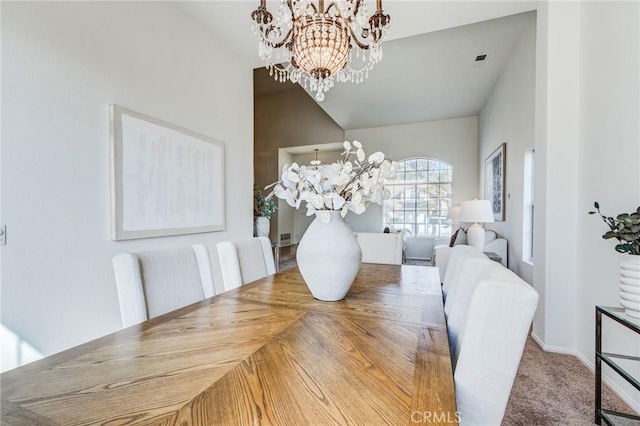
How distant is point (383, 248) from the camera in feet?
8.38

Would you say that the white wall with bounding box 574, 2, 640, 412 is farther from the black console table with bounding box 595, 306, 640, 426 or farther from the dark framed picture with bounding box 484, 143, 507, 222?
the dark framed picture with bounding box 484, 143, 507, 222

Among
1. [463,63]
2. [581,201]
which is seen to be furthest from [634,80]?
[463,63]

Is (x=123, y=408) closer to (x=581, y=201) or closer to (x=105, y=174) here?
(x=105, y=174)

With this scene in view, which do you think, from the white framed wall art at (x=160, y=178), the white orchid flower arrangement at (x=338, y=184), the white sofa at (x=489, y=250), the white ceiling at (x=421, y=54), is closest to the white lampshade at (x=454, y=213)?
the white sofa at (x=489, y=250)

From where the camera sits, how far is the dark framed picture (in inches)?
171

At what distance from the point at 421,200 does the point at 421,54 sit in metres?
3.79

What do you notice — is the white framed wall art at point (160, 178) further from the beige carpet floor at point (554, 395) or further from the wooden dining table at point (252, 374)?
the beige carpet floor at point (554, 395)

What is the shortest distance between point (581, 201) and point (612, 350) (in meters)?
1.00

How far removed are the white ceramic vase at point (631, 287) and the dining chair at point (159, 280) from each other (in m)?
2.07

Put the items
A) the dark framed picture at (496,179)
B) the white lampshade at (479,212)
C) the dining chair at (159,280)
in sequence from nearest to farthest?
the dining chair at (159,280)
the white lampshade at (479,212)
the dark framed picture at (496,179)

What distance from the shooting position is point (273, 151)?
25.5ft

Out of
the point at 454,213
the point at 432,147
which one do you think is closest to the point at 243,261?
the point at 454,213

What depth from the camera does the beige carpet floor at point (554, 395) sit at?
5.03 feet

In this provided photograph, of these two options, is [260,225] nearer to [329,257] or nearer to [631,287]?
[329,257]
